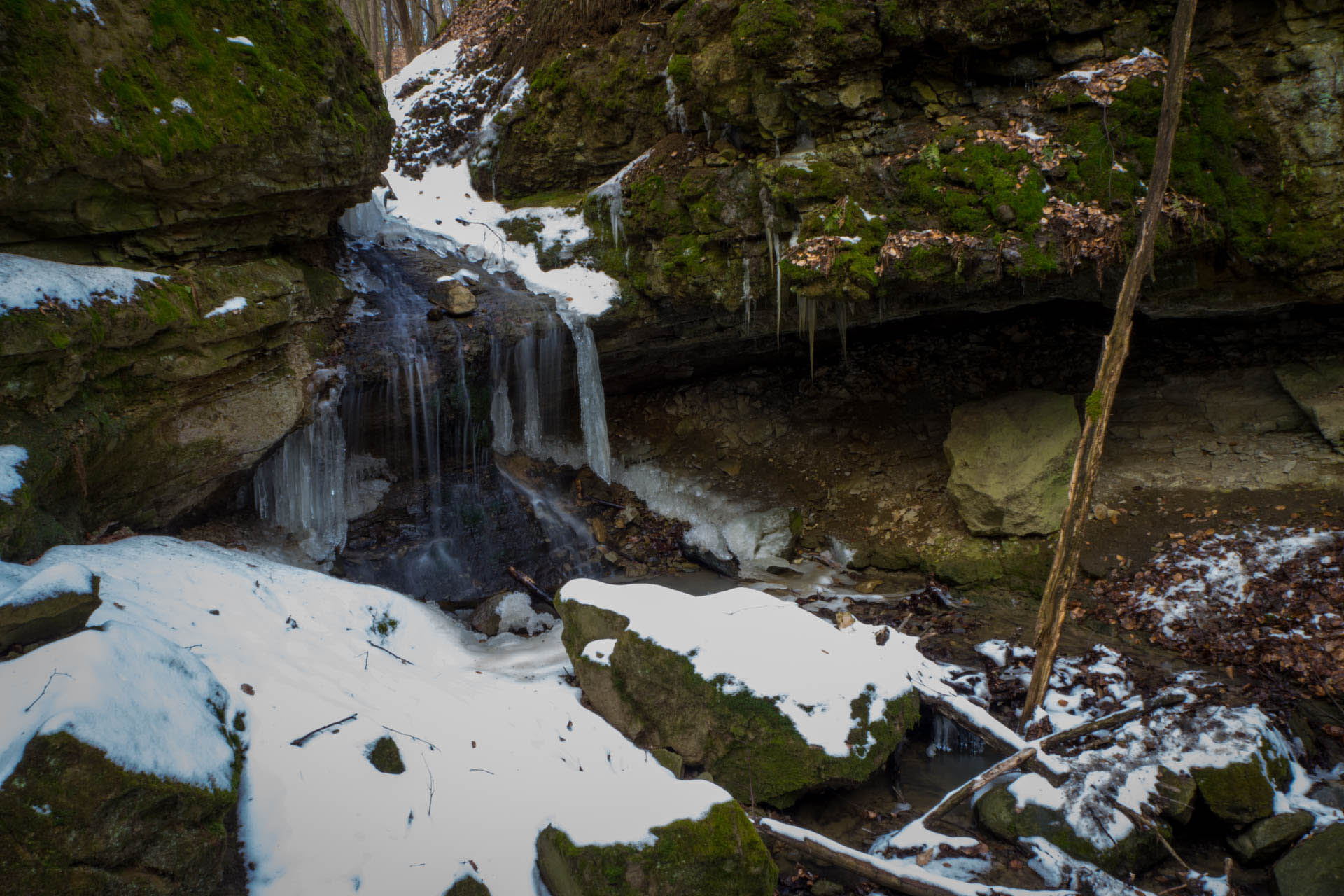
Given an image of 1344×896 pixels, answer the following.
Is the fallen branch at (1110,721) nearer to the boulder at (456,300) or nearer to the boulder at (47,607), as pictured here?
the boulder at (47,607)

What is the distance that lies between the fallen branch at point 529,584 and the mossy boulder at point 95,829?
4.80 meters

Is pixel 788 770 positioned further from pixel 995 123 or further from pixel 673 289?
pixel 995 123

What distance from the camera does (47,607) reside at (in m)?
2.89

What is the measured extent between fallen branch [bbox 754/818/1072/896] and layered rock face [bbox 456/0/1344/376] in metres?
4.66

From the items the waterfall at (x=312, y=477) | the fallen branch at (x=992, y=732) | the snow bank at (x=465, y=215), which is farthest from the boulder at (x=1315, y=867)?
the waterfall at (x=312, y=477)

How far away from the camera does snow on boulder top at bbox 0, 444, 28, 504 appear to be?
4.21 meters

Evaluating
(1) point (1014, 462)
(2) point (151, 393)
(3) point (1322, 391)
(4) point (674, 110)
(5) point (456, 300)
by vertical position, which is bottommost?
(1) point (1014, 462)

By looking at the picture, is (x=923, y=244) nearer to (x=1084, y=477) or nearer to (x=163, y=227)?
(x=1084, y=477)

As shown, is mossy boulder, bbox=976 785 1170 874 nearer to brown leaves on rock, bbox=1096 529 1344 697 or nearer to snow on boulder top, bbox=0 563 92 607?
brown leaves on rock, bbox=1096 529 1344 697

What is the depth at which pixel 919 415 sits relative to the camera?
8867mm

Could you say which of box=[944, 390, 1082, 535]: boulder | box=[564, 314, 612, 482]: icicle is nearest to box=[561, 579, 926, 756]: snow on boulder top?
box=[944, 390, 1082, 535]: boulder

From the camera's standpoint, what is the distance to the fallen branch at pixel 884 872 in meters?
3.38

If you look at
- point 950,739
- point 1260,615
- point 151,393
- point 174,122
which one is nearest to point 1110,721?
point 950,739

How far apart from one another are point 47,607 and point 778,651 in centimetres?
372
